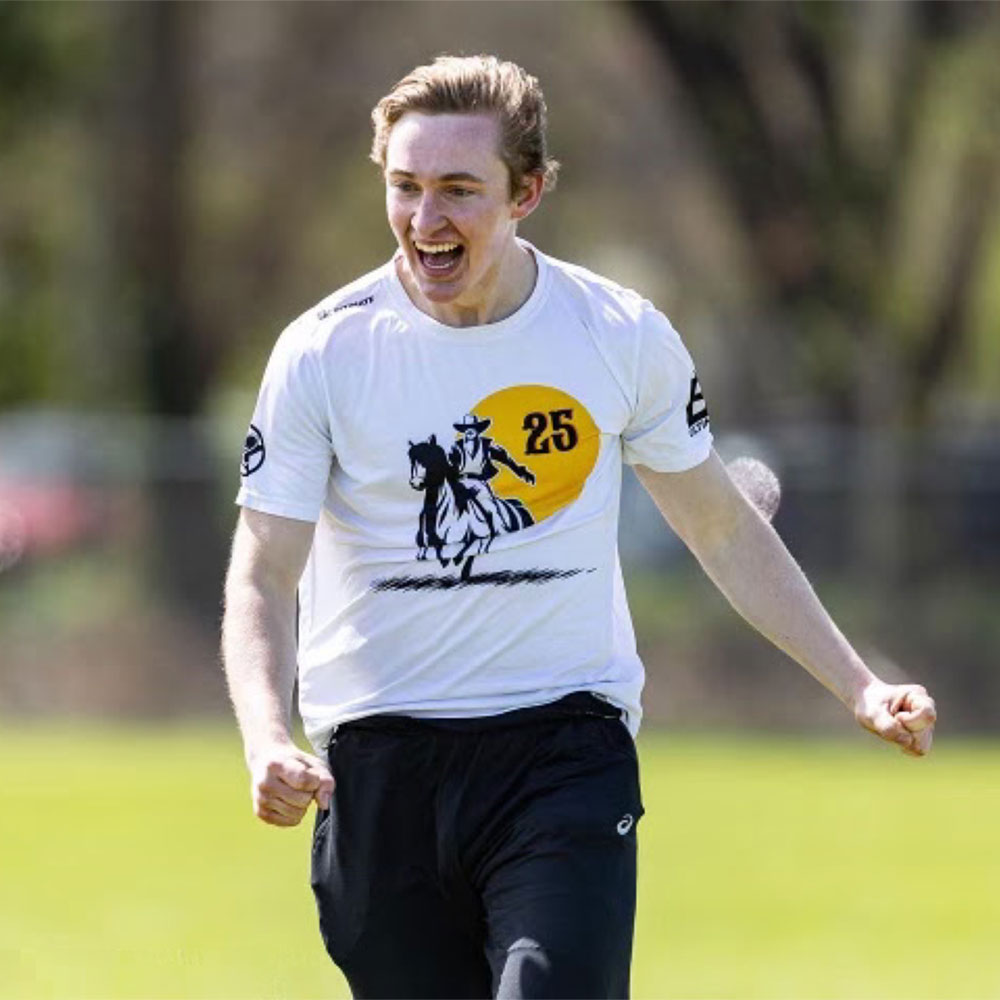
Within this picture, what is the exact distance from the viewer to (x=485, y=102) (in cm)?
527

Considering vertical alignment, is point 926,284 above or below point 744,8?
below

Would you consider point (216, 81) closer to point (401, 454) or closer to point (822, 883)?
point (822, 883)

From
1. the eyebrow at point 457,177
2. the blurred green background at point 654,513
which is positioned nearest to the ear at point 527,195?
the eyebrow at point 457,177

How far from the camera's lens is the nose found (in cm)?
519

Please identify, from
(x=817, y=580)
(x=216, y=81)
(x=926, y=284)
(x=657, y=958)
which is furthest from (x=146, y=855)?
(x=216, y=81)

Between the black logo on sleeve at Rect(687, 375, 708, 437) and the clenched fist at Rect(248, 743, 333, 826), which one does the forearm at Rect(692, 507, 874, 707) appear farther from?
the clenched fist at Rect(248, 743, 333, 826)

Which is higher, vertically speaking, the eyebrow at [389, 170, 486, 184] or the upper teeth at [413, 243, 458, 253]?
the eyebrow at [389, 170, 486, 184]

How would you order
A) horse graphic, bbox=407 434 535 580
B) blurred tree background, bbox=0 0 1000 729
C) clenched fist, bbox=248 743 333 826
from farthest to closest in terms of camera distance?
1. blurred tree background, bbox=0 0 1000 729
2. horse graphic, bbox=407 434 535 580
3. clenched fist, bbox=248 743 333 826

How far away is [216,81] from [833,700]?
59.9ft

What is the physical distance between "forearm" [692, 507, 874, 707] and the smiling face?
2.55 ft

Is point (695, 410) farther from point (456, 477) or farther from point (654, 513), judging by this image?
point (654, 513)

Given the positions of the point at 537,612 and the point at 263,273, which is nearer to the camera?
the point at 537,612

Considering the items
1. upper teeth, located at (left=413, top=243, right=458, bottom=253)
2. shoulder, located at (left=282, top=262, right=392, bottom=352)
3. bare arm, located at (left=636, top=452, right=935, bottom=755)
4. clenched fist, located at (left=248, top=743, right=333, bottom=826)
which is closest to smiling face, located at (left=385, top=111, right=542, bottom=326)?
upper teeth, located at (left=413, top=243, right=458, bottom=253)

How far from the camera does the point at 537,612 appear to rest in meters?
5.36
